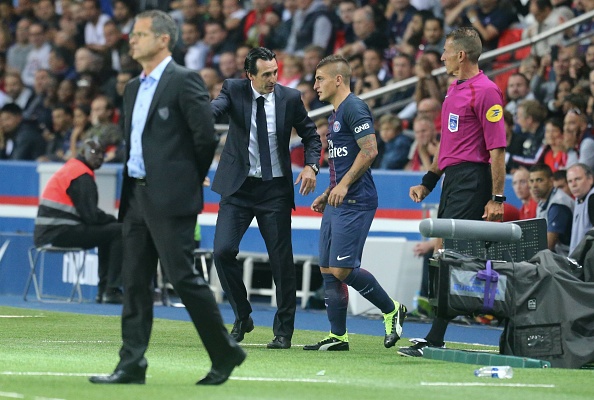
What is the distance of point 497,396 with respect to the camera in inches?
279

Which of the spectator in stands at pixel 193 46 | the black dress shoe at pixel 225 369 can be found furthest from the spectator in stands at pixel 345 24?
the black dress shoe at pixel 225 369

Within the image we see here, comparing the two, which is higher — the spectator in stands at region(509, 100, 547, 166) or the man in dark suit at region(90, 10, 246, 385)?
the spectator in stands at region(509, 100, 547, 166)

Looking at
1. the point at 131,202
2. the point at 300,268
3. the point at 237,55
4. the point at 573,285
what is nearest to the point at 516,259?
the point at 573,285

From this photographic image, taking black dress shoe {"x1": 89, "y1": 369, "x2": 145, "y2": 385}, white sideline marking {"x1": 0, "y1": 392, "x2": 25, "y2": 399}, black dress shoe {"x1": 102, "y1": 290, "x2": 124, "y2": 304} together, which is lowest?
black dress shoe {"x1": 102, "y1": 290, "x2": 124, "y2": 304}

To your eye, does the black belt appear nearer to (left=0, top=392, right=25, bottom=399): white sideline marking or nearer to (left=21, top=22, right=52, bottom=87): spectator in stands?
(left=0, top=392, right=25, bottom=399): white sideline marking


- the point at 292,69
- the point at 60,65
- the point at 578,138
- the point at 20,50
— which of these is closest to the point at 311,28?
the point at 292,69

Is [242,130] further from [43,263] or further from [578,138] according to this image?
[43,263]

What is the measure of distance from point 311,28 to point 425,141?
4.19m

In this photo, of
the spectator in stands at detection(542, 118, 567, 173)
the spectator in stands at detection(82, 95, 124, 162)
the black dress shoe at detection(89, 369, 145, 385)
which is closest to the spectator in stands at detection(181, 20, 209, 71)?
the spectator in stands at detection(82, 95, 124, 162)

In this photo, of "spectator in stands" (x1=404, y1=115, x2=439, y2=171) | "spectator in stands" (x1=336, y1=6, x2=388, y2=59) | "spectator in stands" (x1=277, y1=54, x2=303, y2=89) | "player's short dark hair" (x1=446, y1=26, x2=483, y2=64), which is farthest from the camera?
"spectator in stands" (x1=277, y1=54, x2=303, y2=89)

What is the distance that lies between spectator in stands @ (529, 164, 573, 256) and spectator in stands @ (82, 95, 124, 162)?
6.37 meters

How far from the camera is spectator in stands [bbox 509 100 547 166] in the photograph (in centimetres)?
1416

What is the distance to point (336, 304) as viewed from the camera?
10.0 metres

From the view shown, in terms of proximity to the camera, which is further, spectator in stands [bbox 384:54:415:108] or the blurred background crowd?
spectator in stands [bbox 384:54:415:108]
